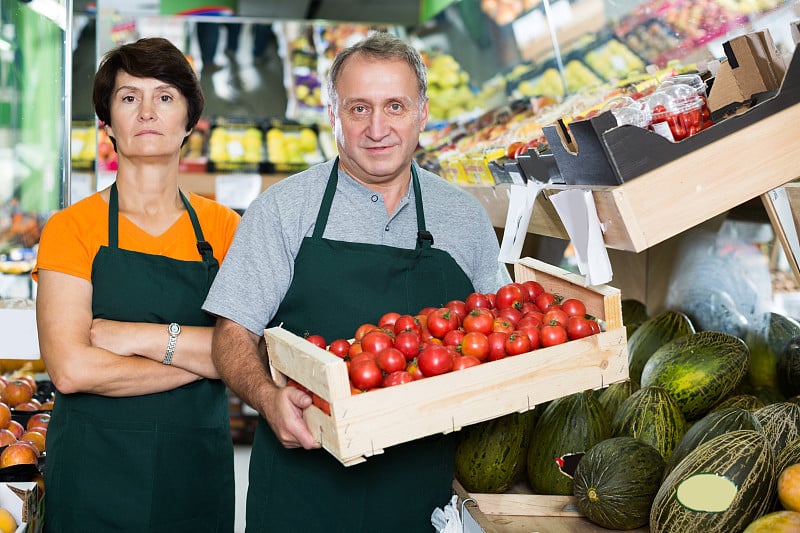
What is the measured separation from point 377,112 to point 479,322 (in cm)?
57

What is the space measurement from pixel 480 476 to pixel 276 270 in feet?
2.39

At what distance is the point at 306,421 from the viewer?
1674 mm

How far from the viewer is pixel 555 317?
1.79m

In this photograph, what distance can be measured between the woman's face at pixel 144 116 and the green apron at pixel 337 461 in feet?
1.86

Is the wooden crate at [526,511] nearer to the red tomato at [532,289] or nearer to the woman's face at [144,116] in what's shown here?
the red tomato at [532,289]

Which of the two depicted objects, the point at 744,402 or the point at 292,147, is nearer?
the point at 744,402

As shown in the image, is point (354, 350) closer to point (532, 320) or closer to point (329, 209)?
point (532, 320)

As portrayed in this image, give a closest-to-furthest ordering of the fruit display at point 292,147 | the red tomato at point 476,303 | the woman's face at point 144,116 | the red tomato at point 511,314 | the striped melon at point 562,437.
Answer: the red tomato at point 511,314 < the red tomato at point 476,303 < the striped melon at point 562,437 < the woman's face at point 144,116 < the fruit display at point 292,147

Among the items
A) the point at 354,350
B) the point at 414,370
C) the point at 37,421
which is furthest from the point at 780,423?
the point at 37,421

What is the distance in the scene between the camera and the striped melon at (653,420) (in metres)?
2.12

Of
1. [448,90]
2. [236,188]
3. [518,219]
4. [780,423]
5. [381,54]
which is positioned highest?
[448,90]

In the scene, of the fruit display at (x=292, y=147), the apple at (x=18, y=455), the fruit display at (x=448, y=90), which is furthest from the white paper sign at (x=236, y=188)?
the apple at (x=18, y=455)

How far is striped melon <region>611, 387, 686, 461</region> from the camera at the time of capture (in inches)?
83.7

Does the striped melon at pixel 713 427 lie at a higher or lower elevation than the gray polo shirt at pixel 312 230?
lower
